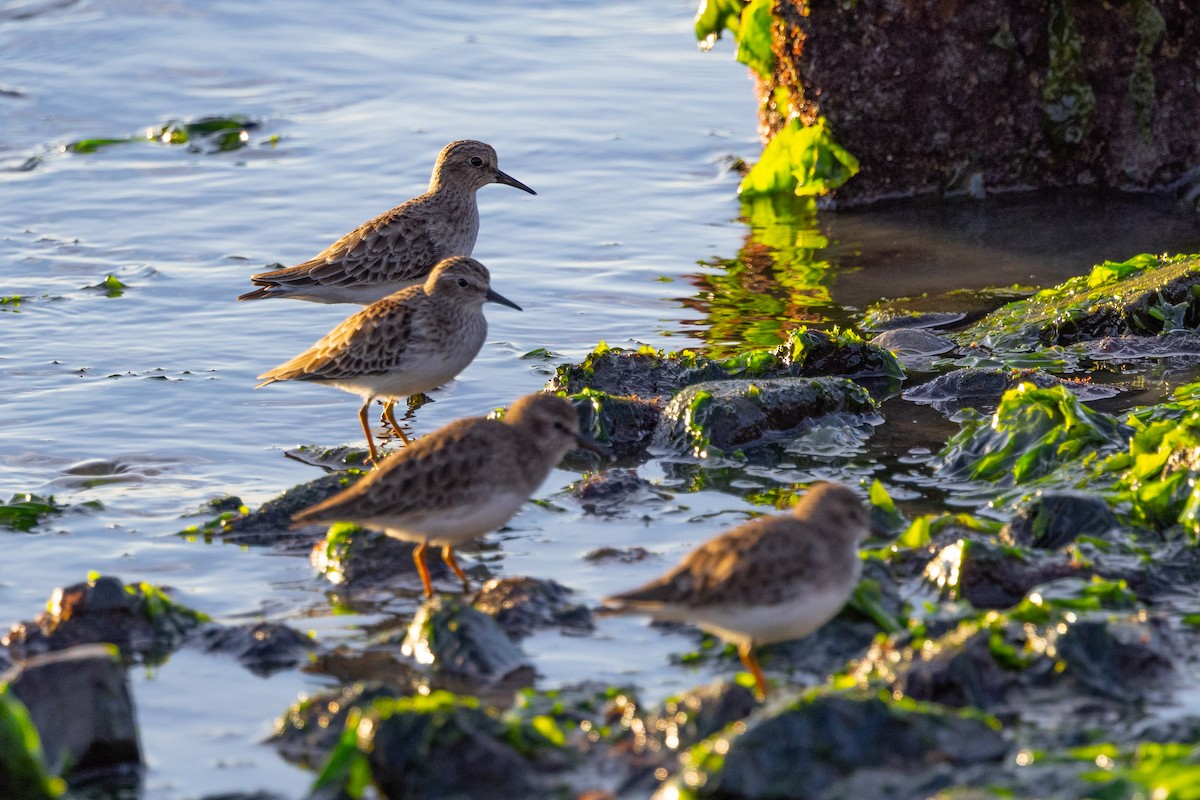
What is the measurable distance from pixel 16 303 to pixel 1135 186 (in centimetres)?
830

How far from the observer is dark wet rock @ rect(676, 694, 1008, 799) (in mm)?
4430

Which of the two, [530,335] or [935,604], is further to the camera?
[530,335]

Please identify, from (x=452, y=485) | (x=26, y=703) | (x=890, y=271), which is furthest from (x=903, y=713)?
(x=890, y=271)

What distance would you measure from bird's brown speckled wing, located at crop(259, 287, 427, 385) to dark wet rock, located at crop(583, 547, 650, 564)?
5.63 ft

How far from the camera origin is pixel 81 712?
4844 millimetres

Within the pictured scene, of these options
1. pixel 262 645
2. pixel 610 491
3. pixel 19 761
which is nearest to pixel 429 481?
pixel 262 645

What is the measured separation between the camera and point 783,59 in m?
12.0

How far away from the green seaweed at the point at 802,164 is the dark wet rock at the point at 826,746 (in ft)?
25.8

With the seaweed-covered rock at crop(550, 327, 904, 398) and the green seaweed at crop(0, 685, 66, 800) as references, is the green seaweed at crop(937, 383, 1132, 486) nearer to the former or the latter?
the seaweed-covered rock at crop(550, 327, 904, 398)

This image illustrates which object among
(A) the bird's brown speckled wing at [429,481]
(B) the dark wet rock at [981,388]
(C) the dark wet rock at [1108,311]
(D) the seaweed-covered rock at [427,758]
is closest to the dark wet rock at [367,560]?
(A) the bird's brown speckled wing at [429,481]

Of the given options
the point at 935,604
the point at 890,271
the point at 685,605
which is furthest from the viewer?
the point at 890,271

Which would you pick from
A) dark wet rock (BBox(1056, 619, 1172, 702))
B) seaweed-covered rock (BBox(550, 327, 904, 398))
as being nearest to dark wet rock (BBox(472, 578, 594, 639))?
dark wet rock (BBox(1056, 619, 1172, 702))

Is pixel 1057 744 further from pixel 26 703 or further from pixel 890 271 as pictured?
pixel 890 271

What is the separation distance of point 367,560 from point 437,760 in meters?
2.12
